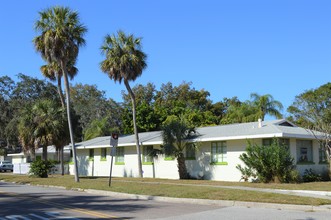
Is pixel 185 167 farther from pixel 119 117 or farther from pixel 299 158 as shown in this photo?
pixel 119 117

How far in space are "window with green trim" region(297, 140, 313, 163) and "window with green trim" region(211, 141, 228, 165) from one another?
14.6ft

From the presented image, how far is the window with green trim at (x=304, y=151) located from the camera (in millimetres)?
25438

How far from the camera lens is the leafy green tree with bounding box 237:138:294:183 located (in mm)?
22219

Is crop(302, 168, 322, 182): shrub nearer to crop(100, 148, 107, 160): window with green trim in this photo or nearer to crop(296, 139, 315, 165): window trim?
crop(296, 139, 315, 165): window trim

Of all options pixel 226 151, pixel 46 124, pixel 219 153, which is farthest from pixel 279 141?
pixel 46 124

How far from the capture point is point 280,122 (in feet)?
92.8

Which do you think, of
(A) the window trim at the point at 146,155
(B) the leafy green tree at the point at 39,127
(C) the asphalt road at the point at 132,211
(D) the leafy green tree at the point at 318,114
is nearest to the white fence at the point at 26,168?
(B) the leafy green tree at the point at 39,127

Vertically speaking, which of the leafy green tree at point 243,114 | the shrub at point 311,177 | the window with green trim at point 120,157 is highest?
the leafy green tree at point 243,114

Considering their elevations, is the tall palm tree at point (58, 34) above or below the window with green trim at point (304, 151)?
above

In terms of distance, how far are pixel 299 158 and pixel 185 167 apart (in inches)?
289

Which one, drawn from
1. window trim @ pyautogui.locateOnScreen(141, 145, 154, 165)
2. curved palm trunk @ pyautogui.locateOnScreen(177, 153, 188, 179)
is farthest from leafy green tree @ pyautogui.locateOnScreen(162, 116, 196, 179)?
window trim @ pyautogui.locateOnScreen(141, 145, 154, 165)

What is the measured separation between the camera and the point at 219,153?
26.9 meters

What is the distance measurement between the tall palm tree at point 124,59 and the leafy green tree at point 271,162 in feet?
31.8

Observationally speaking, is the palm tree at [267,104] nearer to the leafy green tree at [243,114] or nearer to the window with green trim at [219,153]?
the leafy green tree at [243,114]
